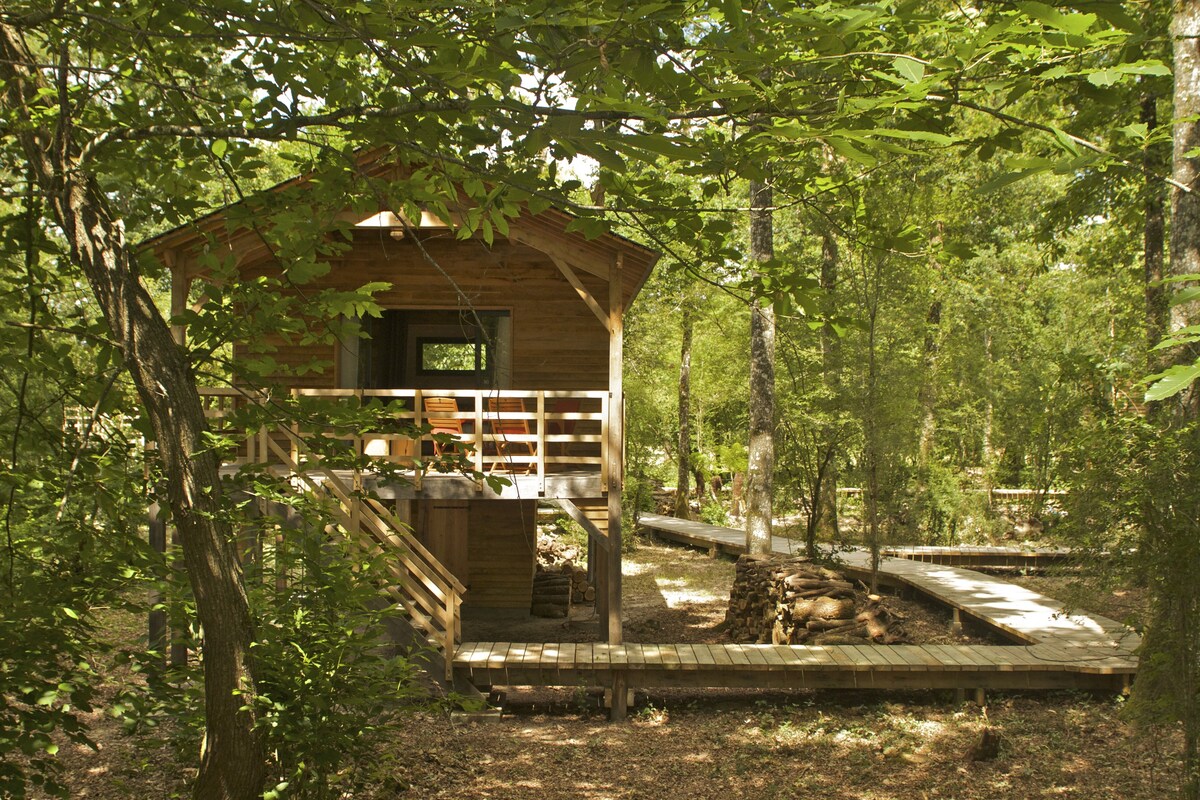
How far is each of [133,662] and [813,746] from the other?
587 centimetres

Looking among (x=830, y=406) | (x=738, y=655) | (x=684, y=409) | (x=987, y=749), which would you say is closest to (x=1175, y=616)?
(x=987, y=749)

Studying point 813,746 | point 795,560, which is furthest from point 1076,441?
point 795,560

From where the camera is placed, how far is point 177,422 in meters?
3.54

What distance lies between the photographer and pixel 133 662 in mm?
4059

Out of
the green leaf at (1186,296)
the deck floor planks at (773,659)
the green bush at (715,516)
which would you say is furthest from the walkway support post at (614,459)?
the green bush at (715,516)

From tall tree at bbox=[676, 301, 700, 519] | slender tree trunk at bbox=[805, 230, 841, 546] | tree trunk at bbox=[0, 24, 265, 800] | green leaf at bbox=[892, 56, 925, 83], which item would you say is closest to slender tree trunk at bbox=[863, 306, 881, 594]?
slender tree trunk at bbox=[805, 230, 841, 546]

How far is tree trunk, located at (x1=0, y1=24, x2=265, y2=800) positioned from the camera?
11.5 feet

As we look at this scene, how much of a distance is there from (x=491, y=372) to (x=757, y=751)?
6674 mm

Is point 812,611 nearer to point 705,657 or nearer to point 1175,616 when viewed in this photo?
point 705,657

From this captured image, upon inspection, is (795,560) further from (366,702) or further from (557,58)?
(557,58)

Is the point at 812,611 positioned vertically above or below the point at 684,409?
below

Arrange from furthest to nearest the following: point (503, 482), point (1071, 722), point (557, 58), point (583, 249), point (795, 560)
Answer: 1. point (795, 560)
2. point (583, 249)
3. point (1071, 722)
4. point (503, 482)
5. point (557, 58)

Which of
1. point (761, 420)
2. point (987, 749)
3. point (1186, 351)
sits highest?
point (1186, 351)

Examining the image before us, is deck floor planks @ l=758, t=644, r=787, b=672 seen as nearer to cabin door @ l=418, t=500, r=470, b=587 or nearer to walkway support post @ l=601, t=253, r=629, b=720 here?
walkway support post @ l=601, t=253, r=629, b=720
